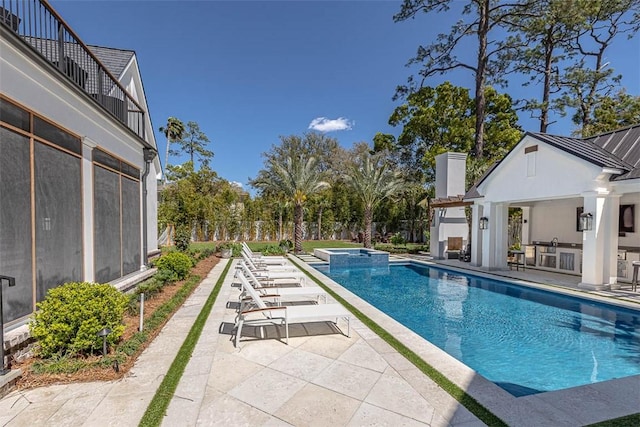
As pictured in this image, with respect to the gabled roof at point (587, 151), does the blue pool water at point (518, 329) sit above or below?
below

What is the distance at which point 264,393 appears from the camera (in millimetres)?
3736

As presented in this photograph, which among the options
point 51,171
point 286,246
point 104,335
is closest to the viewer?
point 104,335

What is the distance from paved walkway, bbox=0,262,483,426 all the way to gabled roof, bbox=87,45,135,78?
1095 cm

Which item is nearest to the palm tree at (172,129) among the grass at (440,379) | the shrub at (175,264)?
the shrub at (175,264)

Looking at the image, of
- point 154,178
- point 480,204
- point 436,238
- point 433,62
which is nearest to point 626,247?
point 480,204

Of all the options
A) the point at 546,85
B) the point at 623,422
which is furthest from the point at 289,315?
the point at 546,85

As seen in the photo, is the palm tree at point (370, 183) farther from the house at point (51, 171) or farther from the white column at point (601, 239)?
the house at point (51, 171)

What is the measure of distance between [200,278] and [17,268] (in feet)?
21.8

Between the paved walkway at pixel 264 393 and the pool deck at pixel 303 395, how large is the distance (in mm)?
12

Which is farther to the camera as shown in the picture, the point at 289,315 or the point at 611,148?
the point at 611,148

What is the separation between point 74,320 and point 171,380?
1704 millimetres

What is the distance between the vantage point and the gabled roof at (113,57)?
11.6 meters

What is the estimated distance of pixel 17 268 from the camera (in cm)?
460

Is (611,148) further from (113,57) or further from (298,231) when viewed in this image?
(113,57)
